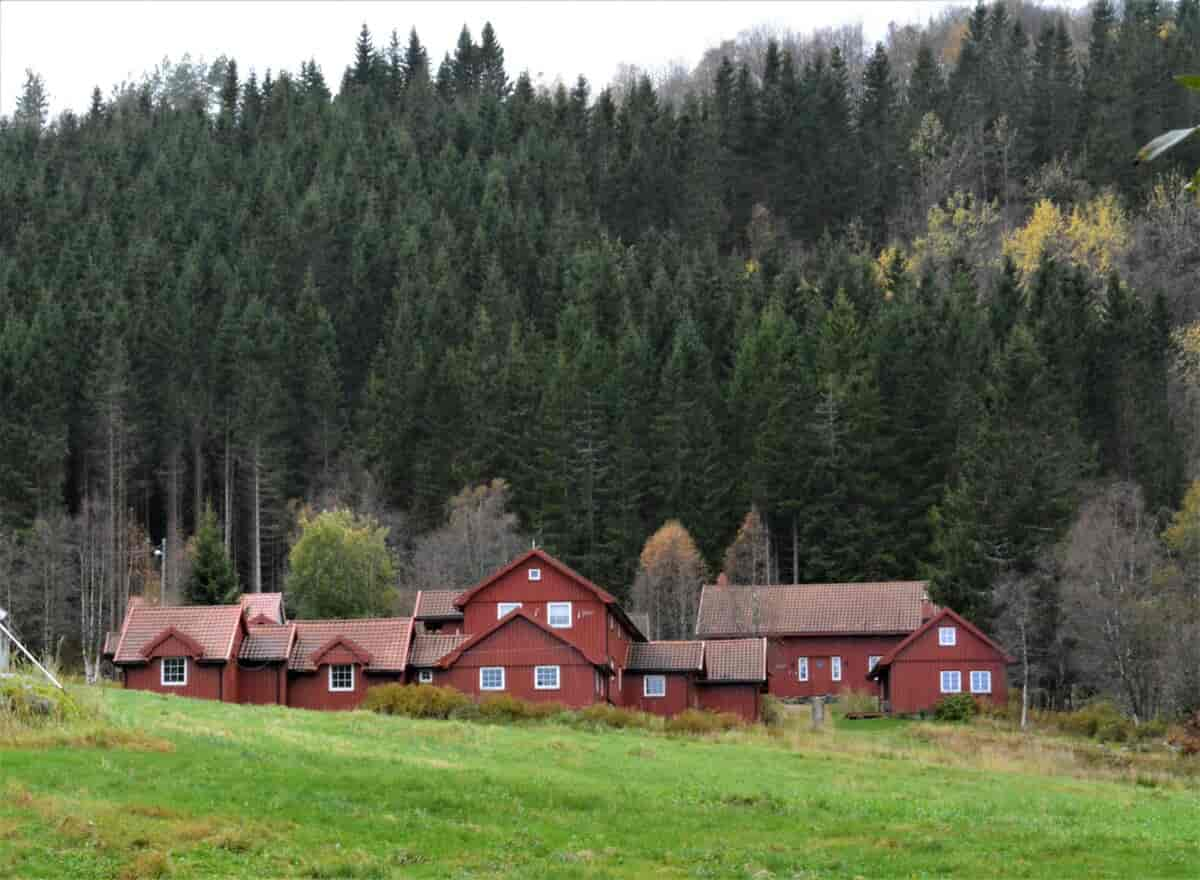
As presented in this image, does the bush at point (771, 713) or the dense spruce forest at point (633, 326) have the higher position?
the dense spruce forest at point (633, 326)

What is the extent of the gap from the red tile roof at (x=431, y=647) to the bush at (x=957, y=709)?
748 inches

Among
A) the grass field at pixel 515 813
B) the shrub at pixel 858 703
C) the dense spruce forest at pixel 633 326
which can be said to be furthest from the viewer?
the dense spruce forest at pixel 633 326

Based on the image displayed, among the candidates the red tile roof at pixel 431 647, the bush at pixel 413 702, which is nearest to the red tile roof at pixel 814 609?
the red tile roof at pixel 431 647

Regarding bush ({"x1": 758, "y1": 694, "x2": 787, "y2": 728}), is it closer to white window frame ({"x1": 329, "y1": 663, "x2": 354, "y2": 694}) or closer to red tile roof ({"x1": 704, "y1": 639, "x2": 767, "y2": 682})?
red tile roof ({"x1": 704, "y1": 639, "x2": 767, "y2": 682})

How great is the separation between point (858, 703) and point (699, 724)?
23507 millimetres

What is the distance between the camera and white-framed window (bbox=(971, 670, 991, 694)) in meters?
70.6

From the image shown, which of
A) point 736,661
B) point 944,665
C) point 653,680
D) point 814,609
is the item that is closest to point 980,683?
point 944,665

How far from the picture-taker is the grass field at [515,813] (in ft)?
72.3

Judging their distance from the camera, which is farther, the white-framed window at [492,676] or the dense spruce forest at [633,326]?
the dense spruce forest at [633,326]

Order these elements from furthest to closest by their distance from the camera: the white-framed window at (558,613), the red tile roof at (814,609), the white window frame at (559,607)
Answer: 1. the red tile roof at (814,609)
2. the white-framed window at (558,613)
3. the white window frame at (559,607)

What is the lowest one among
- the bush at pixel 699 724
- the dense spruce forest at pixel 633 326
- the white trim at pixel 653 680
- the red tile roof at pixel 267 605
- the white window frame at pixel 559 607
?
the bush at pixel 699 724

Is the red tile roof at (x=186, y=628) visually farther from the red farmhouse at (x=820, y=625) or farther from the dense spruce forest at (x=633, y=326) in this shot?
the dense spruce forest at (x=633, y=326)

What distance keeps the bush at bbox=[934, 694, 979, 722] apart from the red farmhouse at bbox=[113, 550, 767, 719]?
7697 millimetres

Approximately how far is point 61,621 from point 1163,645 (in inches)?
2214
